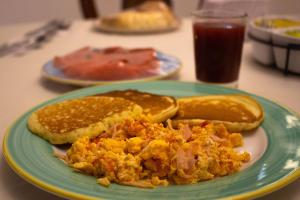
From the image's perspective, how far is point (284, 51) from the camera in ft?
4.34

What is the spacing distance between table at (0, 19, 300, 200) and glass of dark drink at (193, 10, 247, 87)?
10cm

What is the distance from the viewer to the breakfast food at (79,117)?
841 millimetres

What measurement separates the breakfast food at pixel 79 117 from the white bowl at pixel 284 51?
24.1 inches

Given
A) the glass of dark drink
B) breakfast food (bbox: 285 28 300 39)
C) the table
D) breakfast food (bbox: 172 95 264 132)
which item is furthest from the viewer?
breakfast food (bbox: 285 28 300 39)

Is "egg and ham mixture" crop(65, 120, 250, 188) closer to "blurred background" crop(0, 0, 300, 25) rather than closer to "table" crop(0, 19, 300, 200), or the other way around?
"table" crop(0, 19, 300, 200)

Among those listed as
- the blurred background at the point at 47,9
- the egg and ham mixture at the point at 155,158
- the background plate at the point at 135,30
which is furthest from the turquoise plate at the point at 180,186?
the blurred background at the point at 47,9

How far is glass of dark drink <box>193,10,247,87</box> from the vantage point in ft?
4.05

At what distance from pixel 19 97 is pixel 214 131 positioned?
2.18 ft

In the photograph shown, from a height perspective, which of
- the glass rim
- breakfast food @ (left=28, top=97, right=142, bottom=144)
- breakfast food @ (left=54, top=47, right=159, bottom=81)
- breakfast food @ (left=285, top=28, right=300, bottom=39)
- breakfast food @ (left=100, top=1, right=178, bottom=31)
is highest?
the glass rim

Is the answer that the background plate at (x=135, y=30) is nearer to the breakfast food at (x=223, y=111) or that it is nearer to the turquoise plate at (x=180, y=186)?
the breakfast food at (x=223, y=111)

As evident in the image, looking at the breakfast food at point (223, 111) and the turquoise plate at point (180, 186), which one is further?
the breakfast food at point (223, 111)

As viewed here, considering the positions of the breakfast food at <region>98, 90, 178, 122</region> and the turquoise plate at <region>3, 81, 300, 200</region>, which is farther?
the breakfast food at <region>98, 90, 178, 122</region>

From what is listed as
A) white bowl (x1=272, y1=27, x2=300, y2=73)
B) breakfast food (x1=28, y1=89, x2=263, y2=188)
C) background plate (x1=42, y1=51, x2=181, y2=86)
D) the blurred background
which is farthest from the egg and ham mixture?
the blurred background

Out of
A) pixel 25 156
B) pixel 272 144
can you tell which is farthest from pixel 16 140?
pixel 272 144
